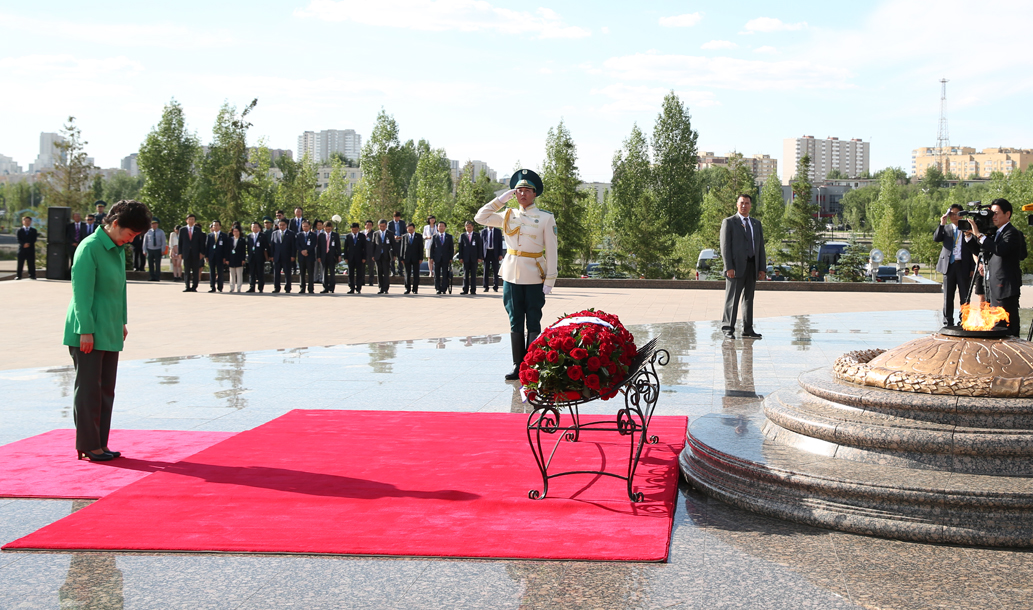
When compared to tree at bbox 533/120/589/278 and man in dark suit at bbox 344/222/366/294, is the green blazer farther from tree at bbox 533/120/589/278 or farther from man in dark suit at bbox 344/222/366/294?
tree at bbox 533/120/589/278

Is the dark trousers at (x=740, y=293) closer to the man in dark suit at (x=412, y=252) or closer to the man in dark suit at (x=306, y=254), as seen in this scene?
the man in dark suit at (x=412, y=252)

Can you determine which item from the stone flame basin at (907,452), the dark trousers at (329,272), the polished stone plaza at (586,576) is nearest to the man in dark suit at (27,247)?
the dark trousers at (329,272)

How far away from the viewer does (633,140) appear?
64938mm

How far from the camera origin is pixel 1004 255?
9.55 metres

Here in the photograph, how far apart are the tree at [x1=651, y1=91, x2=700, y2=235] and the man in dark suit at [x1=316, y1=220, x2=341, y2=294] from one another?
42.8 m

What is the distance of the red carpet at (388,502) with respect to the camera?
13.6ft

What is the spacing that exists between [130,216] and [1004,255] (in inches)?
345

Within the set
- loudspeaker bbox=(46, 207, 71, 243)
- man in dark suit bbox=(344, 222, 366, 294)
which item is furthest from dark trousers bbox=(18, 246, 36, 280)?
man in dark suit bbox=(344, 222, 366, 294)

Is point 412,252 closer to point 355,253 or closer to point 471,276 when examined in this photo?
point 355,253

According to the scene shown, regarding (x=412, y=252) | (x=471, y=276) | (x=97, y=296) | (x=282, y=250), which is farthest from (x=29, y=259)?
(x=97, y=296)

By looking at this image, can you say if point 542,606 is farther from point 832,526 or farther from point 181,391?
point 181,391

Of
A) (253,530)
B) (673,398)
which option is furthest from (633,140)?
(253,530)

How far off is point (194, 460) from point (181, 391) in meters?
2.94

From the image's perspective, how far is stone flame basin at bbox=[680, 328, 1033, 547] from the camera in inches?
165
